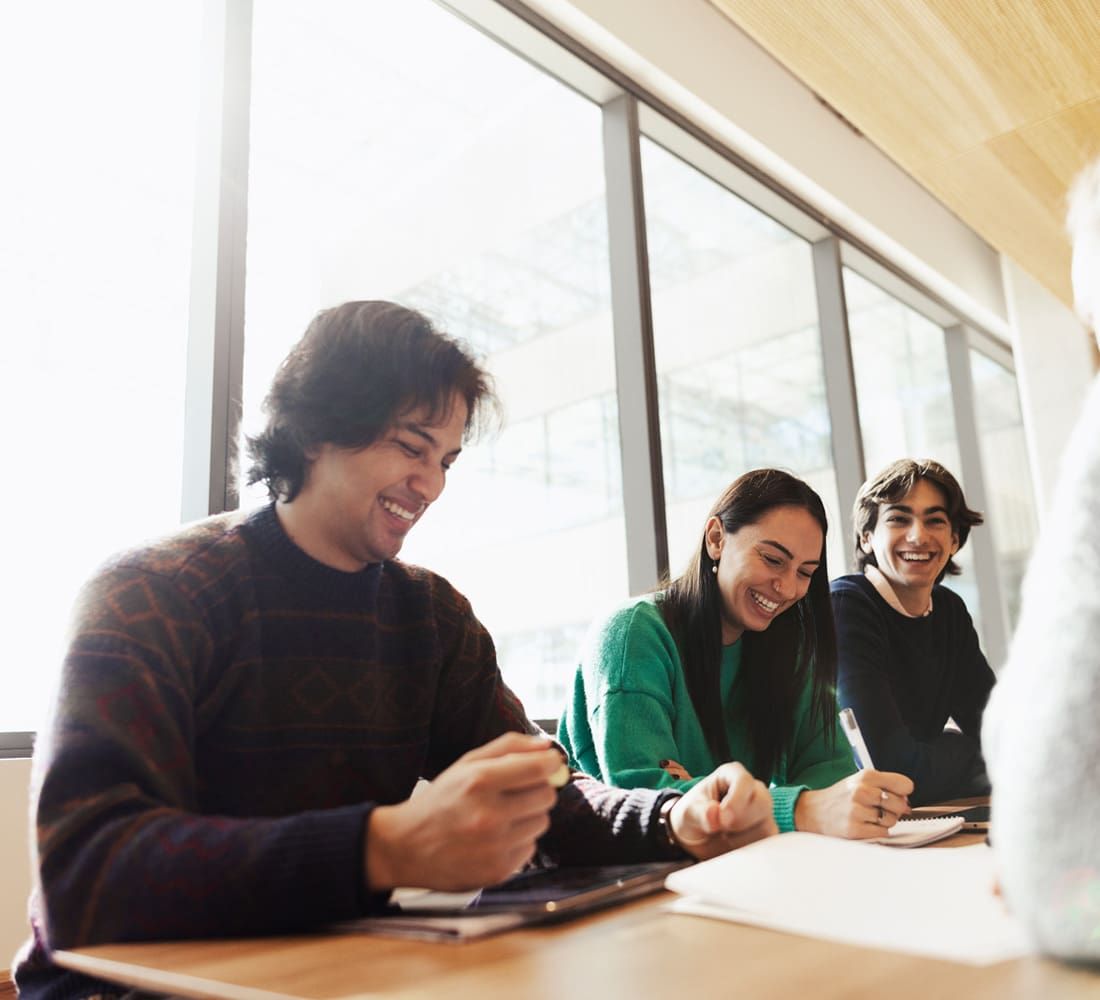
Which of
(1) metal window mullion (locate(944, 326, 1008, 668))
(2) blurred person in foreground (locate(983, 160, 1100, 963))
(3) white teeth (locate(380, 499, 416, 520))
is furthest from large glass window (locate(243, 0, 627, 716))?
(1) metal window mullion (locate(944, 326, 1008, 668))

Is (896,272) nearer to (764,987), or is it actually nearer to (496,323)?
(496,323)

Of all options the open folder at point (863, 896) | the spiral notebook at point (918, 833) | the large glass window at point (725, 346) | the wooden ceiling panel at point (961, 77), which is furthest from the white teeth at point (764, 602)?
the wooden ceiling panel at point (961, 77)

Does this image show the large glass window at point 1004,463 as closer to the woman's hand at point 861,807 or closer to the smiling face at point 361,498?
the woman's hand at point 861,807

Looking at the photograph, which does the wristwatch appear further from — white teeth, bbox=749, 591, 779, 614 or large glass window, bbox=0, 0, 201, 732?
large glass window, bbox=0, 0, 201, 732

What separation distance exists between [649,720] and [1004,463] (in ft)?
15.7

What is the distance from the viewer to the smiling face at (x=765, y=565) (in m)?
1.83

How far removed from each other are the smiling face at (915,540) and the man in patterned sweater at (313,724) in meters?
1.37

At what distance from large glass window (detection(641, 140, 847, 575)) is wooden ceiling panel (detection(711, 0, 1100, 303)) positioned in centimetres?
75

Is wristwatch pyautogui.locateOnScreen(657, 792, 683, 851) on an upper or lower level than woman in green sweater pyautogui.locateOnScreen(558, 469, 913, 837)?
lower

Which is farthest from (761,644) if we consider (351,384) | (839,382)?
(839,382)

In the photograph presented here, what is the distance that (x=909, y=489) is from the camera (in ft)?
7.91

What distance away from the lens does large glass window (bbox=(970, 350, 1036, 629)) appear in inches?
213

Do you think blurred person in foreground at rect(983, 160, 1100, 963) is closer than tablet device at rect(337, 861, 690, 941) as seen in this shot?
Yes

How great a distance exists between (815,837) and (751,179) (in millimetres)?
3101
